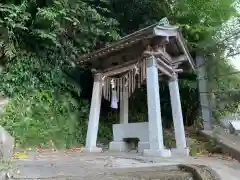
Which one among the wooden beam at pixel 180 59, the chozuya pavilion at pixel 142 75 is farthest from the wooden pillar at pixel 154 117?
the wooden beam at pixel 180 59

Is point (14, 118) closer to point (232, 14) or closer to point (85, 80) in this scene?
point (85, 80)

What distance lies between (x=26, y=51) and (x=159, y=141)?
14.5 ft

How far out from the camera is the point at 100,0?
344 inches

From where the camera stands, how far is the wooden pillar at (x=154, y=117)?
5219 millimetres

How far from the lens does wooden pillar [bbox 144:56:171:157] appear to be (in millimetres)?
5219

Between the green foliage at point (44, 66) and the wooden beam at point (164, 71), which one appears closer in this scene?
the wooden beam at point (164, 71)

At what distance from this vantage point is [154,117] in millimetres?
5398

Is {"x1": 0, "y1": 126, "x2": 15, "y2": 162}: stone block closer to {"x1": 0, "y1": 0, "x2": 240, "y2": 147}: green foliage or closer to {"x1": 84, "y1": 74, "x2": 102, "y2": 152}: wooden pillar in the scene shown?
{"x1": 0, "y1": 0, "x2": 240, "y2": 147}: green foliage

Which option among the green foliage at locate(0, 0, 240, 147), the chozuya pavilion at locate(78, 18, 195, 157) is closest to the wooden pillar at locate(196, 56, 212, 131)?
the green foliage at locate(0, 0, 240, 147)

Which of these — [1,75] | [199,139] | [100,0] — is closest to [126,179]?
[1,75]

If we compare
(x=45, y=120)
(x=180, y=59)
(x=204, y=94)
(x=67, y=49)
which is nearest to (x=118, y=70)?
(x=180, y=59)

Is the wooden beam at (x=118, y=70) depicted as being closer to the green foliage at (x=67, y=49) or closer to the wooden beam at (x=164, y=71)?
the wooden beam at (x=164, y=71)

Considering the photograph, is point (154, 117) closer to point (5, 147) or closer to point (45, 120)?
point (5, 147)

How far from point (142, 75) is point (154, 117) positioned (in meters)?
1.16
